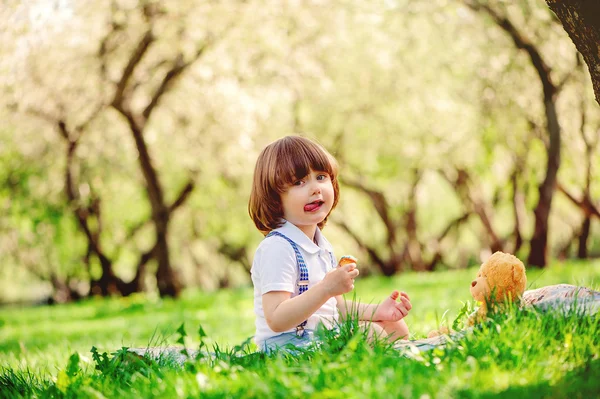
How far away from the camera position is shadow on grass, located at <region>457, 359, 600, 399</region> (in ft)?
8.52

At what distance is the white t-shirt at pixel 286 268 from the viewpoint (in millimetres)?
3654

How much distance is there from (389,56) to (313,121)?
133 inches

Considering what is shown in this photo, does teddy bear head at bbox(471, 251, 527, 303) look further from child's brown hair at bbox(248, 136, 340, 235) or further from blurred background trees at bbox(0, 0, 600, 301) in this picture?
blurred background trees at bbox(0, 0, 600, 301)

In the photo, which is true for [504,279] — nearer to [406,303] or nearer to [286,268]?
[406,303]

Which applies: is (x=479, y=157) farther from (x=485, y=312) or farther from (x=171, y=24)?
(x=485, y=312)

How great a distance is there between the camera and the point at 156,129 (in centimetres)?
1739

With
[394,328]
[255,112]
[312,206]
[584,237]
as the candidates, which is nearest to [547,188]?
[255,112]

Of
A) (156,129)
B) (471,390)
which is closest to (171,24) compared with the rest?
(156,129)

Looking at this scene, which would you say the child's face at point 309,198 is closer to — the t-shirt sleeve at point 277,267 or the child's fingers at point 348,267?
the t-shirt sleeve at point 277,267

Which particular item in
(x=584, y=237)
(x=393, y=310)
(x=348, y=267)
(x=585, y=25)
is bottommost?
(x=584, y=237)

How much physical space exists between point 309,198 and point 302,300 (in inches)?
24.8

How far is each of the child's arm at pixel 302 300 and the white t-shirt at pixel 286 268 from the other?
2.4 inches

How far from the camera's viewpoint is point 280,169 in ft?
12.7

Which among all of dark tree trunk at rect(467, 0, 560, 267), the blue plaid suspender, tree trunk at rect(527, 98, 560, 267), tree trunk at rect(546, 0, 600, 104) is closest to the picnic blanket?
the blue plaid suspender
